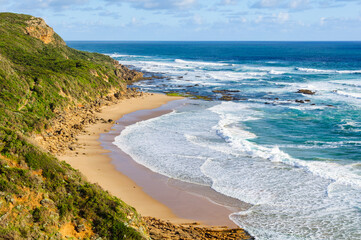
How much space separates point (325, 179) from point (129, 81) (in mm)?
55363

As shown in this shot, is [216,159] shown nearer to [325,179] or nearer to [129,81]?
[325,179]

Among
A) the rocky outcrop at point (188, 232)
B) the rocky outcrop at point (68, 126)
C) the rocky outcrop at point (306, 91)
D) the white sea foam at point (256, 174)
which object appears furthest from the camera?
the rocky outcrop at point (306, 91)

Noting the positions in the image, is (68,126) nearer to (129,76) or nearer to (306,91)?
(306,91)

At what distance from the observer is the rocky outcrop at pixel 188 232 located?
50.2 feet

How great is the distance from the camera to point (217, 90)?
205 ft

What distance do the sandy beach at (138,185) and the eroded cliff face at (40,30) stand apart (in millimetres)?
34032

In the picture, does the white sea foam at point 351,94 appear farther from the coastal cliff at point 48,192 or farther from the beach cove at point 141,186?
the coastal cliff at point 48,192

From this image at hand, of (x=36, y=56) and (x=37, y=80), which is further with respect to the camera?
(x=36, y=56)

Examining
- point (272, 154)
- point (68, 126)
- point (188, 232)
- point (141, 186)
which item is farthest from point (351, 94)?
point (188, 232)

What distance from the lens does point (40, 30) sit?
62.4 m

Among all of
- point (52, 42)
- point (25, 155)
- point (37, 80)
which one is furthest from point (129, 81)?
point (25, 155)

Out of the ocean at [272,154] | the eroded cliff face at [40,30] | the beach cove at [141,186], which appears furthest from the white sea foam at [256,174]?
the eroded cliff face at [40,30]

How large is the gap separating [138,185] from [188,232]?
7397mm

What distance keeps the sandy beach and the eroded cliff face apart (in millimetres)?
34032
